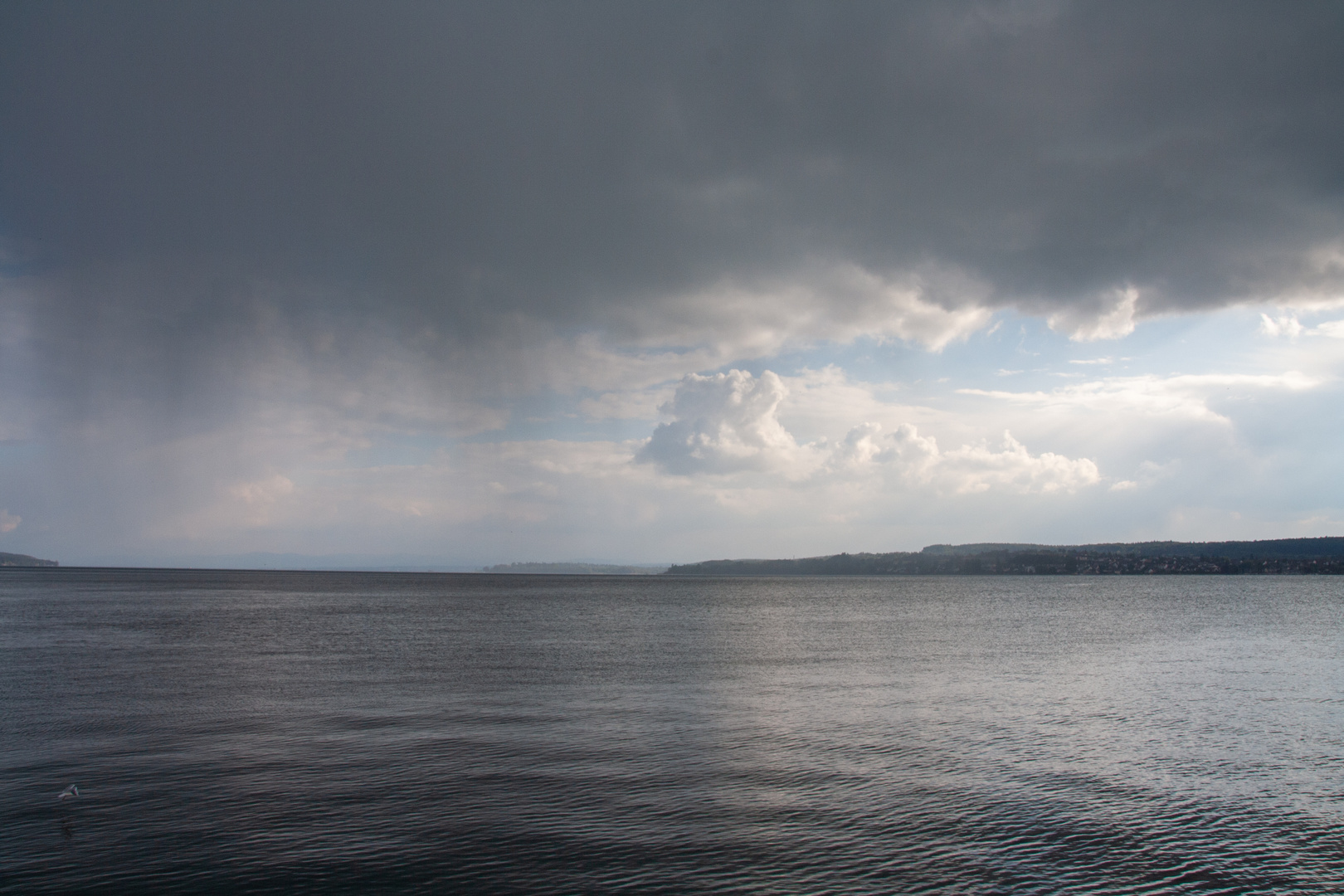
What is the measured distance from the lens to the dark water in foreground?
1699 cm

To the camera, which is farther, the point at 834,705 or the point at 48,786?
the point at 834,705

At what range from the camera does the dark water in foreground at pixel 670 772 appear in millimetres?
16986

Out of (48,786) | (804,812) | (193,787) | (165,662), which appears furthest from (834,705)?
(165,662)

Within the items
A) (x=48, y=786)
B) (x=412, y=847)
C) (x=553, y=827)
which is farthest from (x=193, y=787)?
(x=553, y=827)

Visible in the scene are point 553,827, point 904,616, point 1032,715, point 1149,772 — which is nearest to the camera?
point 553,827

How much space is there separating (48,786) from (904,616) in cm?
9722

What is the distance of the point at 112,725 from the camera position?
1208 inches

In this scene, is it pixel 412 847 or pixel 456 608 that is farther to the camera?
pixel 456 608

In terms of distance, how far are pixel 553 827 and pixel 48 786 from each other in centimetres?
1499

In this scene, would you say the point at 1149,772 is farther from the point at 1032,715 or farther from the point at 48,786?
the point at 48,786

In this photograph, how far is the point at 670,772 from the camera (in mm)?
24234

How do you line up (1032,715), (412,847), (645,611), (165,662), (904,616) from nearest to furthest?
(412,847) → (1032,715) → (165,662) → (904,616) → (645,611)

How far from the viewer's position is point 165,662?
5056 centimetres

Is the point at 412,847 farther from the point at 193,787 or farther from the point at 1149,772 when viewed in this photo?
the point at 1149,772
